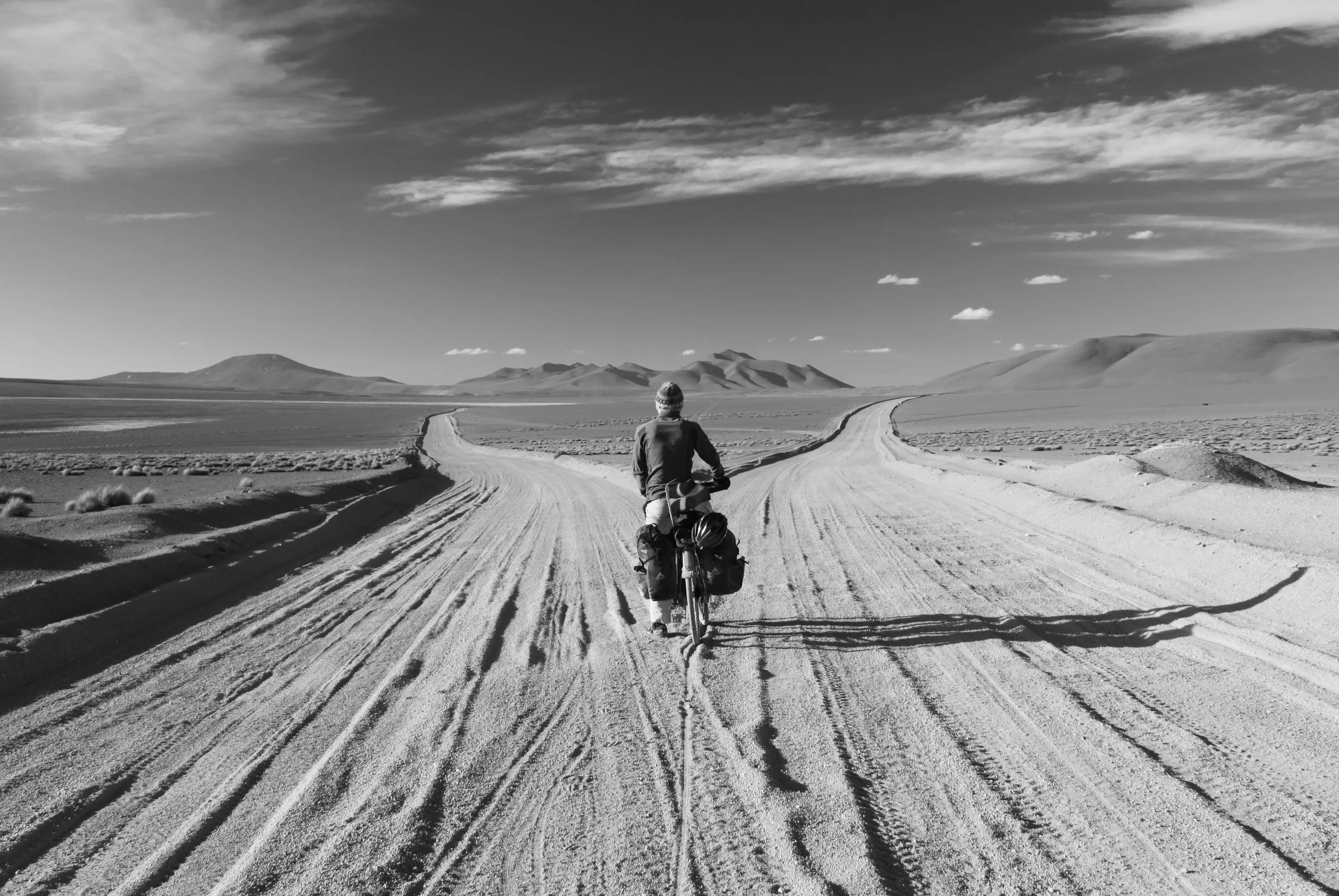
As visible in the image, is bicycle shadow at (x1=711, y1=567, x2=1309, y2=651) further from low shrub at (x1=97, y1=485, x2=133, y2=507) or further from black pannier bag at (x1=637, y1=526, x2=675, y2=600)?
low shrub at (x1=97, y1=485, x2=133, y2=507)

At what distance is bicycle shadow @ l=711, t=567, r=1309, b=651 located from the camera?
20.5 feet

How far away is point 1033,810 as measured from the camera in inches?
144

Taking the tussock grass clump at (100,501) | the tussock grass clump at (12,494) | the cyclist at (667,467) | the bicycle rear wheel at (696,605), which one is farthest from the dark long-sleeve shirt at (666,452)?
the tussock grass clump at (12,494)

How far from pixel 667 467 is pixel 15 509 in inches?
683

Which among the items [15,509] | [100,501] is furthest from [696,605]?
[15,509]

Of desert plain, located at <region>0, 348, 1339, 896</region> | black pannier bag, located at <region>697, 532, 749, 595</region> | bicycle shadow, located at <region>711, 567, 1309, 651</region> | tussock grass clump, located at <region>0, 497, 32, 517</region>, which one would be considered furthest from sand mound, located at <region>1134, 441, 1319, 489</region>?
tussock grass clump, located at <region>0, 497, 32, 517</region>

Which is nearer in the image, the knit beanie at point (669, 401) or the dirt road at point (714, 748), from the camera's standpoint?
the dirt road at point (714, 748)

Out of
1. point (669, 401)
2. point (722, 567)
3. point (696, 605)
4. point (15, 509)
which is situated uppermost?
point (669, 401)

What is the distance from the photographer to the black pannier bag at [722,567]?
6.48 metres

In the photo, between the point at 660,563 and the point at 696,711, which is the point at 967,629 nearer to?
the point at 660,563

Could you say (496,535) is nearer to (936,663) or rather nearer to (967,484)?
(936,663)

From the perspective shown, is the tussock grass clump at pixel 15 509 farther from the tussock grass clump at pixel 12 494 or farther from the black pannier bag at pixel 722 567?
the black pannier bag at pixel 722 567

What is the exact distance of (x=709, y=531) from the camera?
20.9 feet

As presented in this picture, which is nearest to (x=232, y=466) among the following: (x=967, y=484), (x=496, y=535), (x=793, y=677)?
(x=496, y=535)
